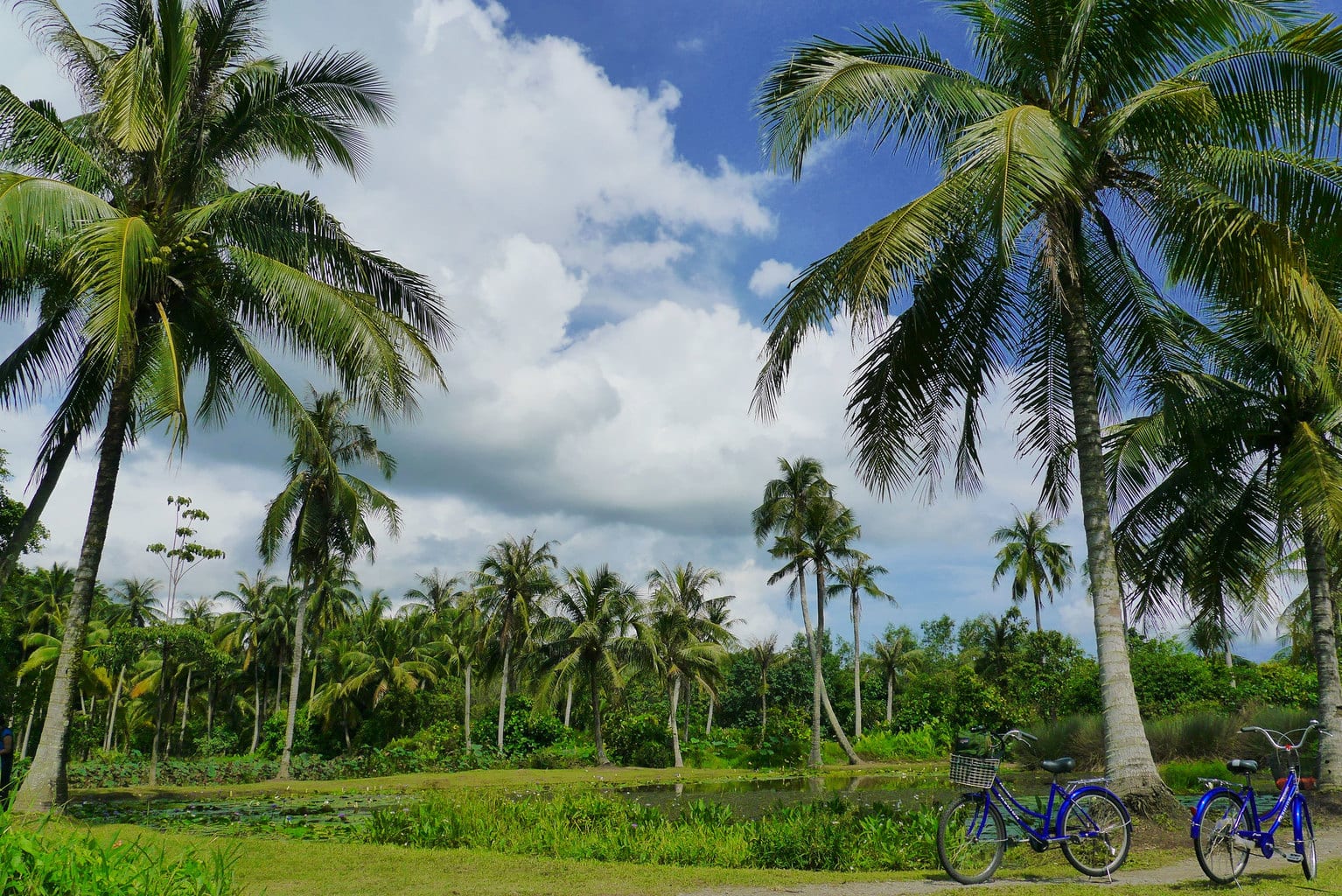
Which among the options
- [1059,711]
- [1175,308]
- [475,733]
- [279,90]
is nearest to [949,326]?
[1175,308]

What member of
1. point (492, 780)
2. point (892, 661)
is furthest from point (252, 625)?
point (892, 661)

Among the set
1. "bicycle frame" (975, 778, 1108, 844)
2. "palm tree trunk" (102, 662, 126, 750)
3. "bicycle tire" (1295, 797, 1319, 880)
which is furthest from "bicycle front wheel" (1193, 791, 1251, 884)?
"palm tree trunk" (102, 662, 126, 750)

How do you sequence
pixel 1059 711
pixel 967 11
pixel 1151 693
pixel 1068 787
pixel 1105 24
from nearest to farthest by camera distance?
1. pixel 1068 787
2. pixel 1105 24
3. pixel 967 11
4. pixel 1151 693
5. pixel 1059 711

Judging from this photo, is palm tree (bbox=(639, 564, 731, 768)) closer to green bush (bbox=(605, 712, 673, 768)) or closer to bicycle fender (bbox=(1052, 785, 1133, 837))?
green bush (bbox=(605, 712, 673, 768))

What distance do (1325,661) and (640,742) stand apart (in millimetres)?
30161

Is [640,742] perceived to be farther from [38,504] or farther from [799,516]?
[38,504]

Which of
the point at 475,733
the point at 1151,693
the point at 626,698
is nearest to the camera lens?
the point at 1151,693

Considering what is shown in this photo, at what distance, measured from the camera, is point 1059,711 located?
32.6 metres

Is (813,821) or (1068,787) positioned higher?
(1068,787)

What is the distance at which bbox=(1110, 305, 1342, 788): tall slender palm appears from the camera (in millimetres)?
12273

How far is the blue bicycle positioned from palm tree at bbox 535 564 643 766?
30869 mm

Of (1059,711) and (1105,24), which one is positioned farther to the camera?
(1059,711)

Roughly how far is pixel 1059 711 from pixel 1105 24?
28.6 metres

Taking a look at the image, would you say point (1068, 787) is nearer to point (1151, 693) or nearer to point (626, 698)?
point (1151, 693)
